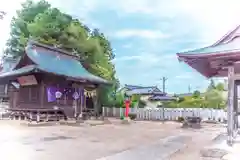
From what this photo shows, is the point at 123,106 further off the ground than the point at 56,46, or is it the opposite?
the point at 56,46

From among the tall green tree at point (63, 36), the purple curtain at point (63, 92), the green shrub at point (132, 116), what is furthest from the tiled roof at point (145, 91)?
the purple curtain at point (63, 92)

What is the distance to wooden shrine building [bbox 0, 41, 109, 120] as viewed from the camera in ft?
42.2

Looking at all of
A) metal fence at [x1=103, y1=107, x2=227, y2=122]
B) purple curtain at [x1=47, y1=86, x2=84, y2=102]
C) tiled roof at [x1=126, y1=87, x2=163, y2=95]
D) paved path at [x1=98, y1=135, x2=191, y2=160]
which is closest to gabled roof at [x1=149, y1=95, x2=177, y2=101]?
tiled roof at [x1=126, y1=87, x2=163, y2=95]

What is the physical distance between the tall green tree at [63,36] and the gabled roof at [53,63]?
2.89ft

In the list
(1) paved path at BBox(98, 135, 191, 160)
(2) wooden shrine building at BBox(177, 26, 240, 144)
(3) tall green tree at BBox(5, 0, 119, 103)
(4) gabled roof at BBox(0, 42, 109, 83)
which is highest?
(3) tall green tree at BBox(5, 0, 119, 103)

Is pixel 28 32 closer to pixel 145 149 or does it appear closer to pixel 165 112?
pixel 165 112

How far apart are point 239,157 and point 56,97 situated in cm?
987

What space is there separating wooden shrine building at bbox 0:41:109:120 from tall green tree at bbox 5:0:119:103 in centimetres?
102

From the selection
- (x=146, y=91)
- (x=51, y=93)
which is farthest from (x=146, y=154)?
(x=146, y=91)

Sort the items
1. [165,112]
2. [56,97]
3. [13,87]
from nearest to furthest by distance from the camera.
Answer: [56,97] → [13,87] → [165,112]

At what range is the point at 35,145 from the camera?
6.34 m

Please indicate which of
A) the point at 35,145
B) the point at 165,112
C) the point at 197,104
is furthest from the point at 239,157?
the point at 197,104

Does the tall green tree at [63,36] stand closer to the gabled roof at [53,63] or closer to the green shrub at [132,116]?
the gabled roof at [53,63]

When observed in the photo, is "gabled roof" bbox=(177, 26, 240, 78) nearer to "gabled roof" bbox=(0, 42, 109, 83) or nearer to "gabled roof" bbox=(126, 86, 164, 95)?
"gabled roof" bbox=(0, 42, 109, 83)
